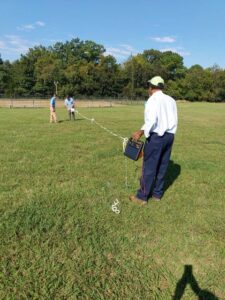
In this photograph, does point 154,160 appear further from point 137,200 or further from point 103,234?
point 103,234

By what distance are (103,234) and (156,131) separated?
70.3 inches

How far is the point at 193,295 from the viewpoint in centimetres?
343

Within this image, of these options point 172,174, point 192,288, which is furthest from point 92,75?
point 192,288

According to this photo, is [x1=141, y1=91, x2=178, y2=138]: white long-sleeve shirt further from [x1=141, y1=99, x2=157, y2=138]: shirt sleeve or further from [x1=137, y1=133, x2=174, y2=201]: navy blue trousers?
[x1=137, y1=133, x2=174, y2=201]: navy blue trousers

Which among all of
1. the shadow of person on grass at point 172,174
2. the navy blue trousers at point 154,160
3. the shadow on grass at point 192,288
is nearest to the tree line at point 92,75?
the shadow of person on grass at point 172,174

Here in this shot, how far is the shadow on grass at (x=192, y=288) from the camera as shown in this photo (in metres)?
3.40

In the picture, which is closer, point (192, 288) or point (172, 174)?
point (192, 288)

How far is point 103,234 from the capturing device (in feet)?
14.8

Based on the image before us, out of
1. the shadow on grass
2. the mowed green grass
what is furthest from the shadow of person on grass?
the shadow on grass

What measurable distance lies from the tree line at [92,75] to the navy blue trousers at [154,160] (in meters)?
73.0

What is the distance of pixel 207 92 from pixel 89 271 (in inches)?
3834

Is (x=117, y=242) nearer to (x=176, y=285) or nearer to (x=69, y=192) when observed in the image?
(x=176, y=285)

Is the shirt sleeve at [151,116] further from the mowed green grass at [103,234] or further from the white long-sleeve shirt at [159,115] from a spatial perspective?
the mowed green grass at [103,234]

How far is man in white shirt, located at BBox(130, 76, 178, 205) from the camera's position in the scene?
17.0ft
